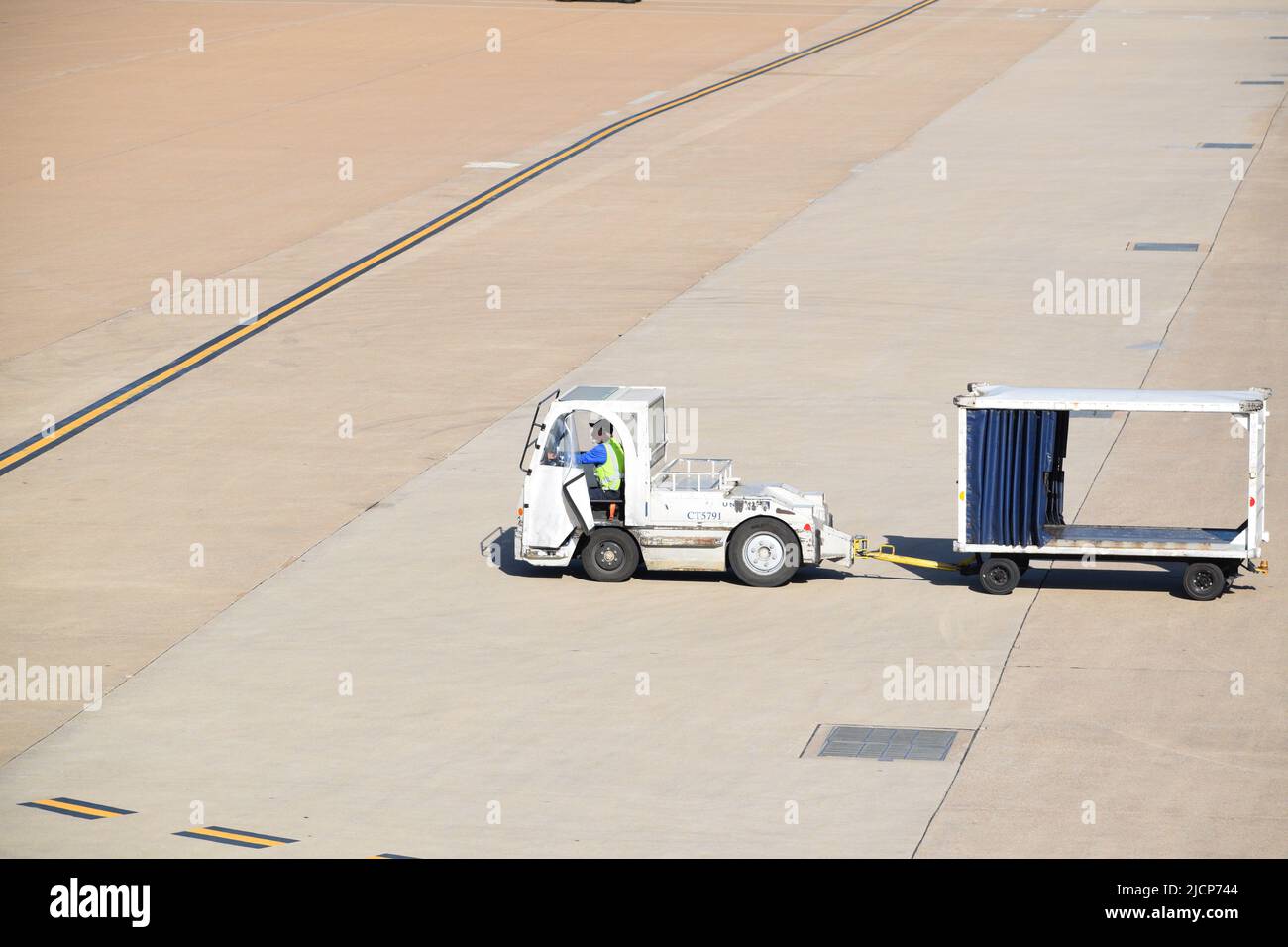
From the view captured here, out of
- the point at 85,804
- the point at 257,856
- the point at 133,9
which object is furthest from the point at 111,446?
the point at 133,9

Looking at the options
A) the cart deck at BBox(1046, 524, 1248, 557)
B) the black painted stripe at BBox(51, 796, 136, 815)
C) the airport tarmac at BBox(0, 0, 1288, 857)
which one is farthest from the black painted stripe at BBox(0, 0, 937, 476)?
the cart deck at BBox(1046, 524, 1248, 557)

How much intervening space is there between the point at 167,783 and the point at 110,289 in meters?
22.1

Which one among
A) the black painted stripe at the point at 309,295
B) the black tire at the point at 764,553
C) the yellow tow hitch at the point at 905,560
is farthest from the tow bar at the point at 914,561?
the black painted stripe at the point at 309,295

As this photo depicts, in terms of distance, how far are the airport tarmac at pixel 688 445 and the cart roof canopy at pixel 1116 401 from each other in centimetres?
231

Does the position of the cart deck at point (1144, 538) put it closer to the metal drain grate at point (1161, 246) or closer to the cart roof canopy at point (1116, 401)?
the cart roof canopy at point (1116, 401)

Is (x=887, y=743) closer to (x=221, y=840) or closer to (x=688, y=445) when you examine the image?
(x=221, y=840)

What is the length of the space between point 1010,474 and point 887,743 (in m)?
4.88

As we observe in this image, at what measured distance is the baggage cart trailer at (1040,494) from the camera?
21703 mm

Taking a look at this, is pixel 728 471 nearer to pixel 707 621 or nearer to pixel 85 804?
pixel 707 621

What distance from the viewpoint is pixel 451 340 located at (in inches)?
1348

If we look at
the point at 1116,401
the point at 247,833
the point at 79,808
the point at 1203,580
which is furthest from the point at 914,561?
the point at 79,808

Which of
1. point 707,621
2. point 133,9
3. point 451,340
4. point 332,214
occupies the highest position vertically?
point 133,9

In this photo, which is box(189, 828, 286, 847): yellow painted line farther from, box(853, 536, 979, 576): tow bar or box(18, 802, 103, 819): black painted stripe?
box(853, 536, 979, 576): tow bar

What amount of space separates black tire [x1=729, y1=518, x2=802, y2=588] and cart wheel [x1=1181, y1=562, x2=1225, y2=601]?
4.57m
